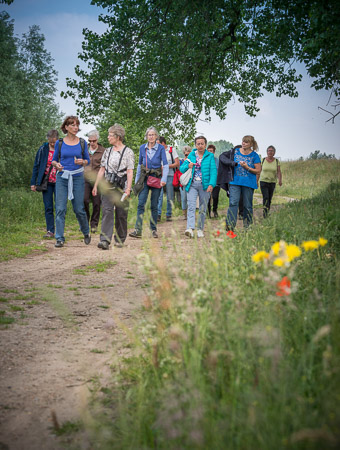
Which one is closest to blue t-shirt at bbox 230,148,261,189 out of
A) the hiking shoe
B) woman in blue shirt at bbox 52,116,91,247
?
the hiking shoe

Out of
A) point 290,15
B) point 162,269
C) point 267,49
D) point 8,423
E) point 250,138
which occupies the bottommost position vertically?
point 8,423

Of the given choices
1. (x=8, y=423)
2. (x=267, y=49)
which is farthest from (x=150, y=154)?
(x=8, y=423)

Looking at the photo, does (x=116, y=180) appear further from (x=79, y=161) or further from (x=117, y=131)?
(x=117, y=131)

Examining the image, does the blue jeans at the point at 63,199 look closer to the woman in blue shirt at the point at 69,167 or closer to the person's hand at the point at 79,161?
the woman in blue shirt at the point at 69,167

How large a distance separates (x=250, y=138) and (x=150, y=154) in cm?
230

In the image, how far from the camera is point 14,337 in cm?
351

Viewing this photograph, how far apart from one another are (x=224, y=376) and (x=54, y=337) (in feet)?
6.36

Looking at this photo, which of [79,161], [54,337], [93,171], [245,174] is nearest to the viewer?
[54,337]

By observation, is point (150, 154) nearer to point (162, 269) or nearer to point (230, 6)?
point (230, 6)

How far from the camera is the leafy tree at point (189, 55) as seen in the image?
9.77m

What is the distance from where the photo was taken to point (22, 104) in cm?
3059

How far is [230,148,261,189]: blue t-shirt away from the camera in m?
8.30

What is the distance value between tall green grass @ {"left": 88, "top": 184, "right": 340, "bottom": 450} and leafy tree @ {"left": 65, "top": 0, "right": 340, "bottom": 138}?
7.54 meters

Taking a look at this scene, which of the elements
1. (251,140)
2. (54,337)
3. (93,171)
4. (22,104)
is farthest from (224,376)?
(22,104)
